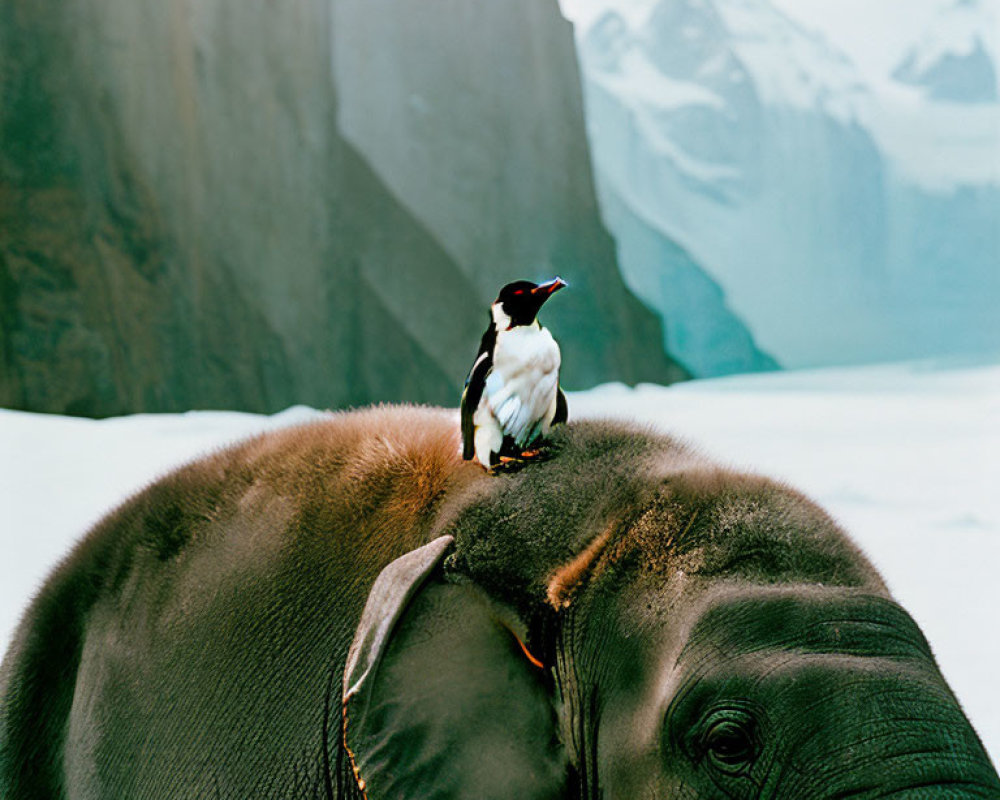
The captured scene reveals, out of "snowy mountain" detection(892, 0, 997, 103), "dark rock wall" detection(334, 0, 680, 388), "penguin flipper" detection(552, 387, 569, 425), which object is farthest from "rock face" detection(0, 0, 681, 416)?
"penguin flipper" detection(552, 387, 569, 425)

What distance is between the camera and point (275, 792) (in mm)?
1138

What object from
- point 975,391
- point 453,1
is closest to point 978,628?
point 975,391

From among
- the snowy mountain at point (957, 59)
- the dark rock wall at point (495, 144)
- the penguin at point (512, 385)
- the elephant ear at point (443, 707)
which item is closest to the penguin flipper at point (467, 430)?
the penguin at point (512, 385)

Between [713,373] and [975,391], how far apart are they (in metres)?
4.60

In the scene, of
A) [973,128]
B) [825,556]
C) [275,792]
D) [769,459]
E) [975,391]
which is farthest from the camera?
[973,128]

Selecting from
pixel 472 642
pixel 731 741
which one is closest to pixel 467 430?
pixel 472 642

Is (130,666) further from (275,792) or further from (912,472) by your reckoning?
(912,472)

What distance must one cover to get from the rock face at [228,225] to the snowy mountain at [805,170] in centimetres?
178

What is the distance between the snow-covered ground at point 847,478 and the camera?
6.86ft

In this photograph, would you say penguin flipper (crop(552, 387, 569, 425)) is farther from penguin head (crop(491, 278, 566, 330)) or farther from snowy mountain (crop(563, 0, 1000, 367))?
snowy mountain (crop(563, 0, 1000, 367))

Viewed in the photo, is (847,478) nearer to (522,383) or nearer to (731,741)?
(522,383)

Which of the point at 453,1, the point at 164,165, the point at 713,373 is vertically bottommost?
the point at 713,373

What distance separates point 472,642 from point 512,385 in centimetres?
32

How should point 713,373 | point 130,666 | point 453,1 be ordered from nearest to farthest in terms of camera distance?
1. point 130,666
2. point 453,1
3. point 713,373
